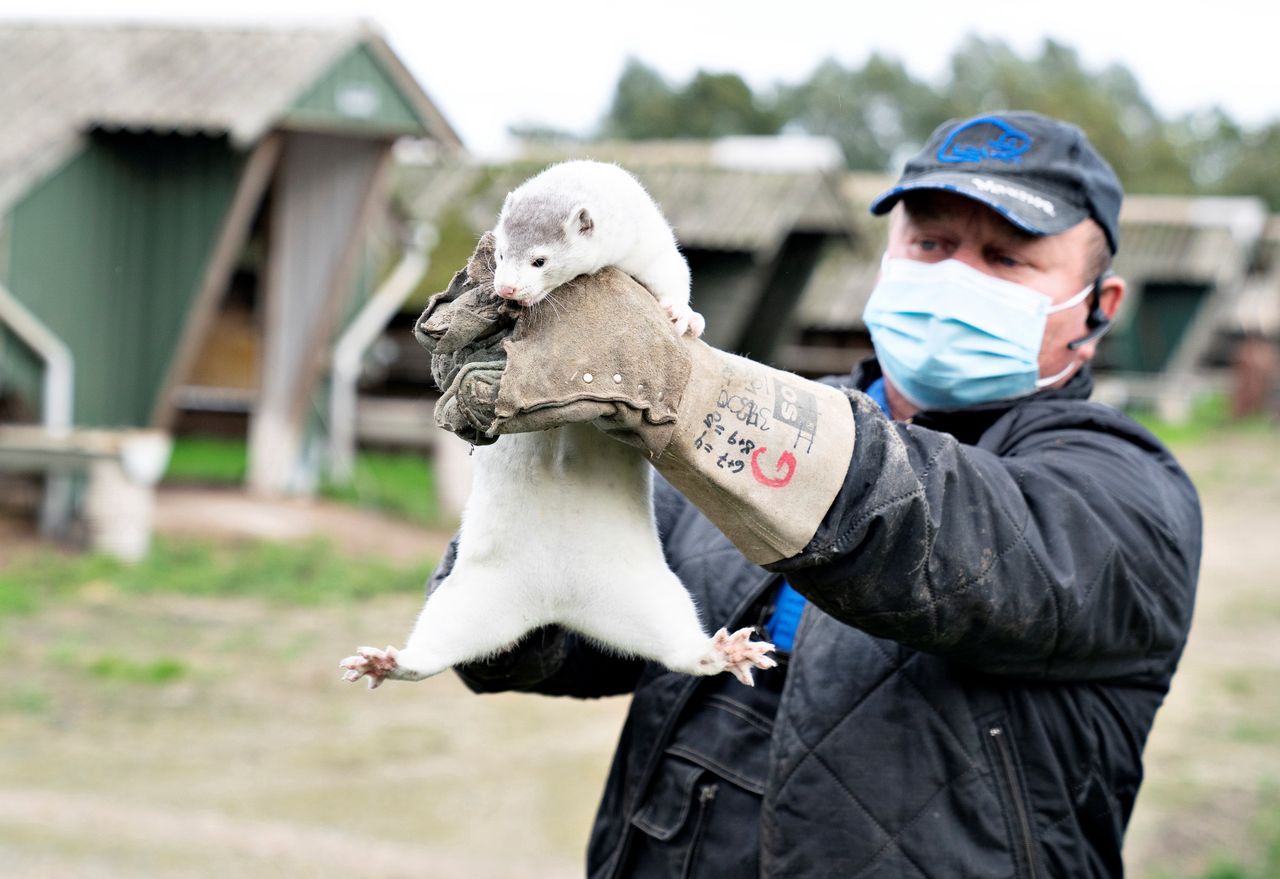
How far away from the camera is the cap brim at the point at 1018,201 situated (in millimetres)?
2557

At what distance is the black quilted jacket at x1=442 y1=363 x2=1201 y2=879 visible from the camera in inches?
79.1

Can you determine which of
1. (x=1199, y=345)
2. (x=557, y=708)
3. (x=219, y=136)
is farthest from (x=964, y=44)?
(x=557, y=708)

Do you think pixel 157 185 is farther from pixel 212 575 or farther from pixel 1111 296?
pixel 1111 296

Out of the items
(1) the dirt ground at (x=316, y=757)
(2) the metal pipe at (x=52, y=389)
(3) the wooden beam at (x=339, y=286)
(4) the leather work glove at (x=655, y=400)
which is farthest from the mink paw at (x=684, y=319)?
(3) the wooden beam at (x=339, y=286)

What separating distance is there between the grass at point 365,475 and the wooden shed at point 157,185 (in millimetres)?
693

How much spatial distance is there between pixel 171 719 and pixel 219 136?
575 cm

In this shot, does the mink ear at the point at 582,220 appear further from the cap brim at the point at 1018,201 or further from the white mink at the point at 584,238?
the cap brim at the point at 1018,201

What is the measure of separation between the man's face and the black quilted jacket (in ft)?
0.91

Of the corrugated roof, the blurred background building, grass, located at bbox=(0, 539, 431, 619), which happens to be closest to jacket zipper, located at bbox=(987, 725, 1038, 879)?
grass, located at bbox=(0, 539, 431, 619)

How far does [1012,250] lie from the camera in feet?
8.97

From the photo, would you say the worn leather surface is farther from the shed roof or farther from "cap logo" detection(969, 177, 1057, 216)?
the shed roof

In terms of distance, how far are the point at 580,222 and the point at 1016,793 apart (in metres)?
1.13

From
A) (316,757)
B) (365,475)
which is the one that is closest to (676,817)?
(316,757)

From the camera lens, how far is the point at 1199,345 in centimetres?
2608
